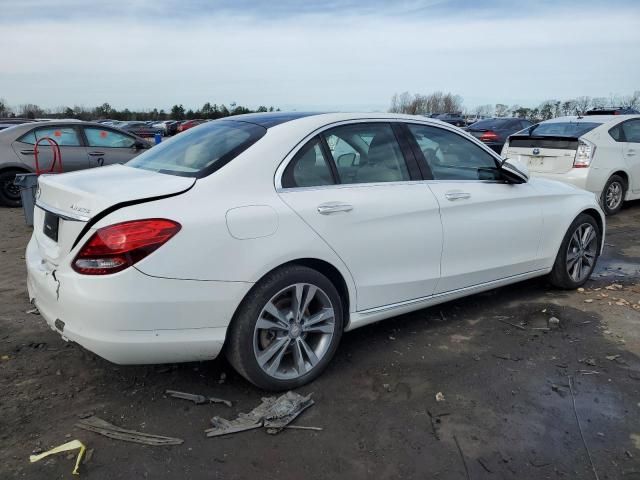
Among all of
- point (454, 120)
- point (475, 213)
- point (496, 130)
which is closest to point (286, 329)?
point (475, 213)

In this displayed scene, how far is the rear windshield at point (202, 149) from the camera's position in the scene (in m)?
3.14

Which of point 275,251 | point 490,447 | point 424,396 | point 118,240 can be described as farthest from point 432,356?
point 118,240

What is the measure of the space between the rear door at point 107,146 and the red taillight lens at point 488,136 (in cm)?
951

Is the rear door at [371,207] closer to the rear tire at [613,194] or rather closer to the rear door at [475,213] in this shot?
the rear door at [475,213]

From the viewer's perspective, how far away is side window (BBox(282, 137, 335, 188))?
320cm

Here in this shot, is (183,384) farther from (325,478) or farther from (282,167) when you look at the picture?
(282,167)

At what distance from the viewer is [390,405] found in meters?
3.09

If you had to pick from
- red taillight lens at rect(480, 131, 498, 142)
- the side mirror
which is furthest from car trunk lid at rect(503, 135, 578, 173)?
red taillight lens at rect(480, 131, 498, 142)

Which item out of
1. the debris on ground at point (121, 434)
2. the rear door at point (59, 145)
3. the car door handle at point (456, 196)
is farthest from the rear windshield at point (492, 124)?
the debris on ground at point (121, 434)

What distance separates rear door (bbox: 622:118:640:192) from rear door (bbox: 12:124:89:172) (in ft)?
30.4

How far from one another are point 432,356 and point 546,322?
1.23 meters

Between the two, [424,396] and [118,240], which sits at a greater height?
[118,240]

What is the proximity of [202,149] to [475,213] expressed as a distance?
6.68 ft

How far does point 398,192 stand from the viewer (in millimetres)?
3625
